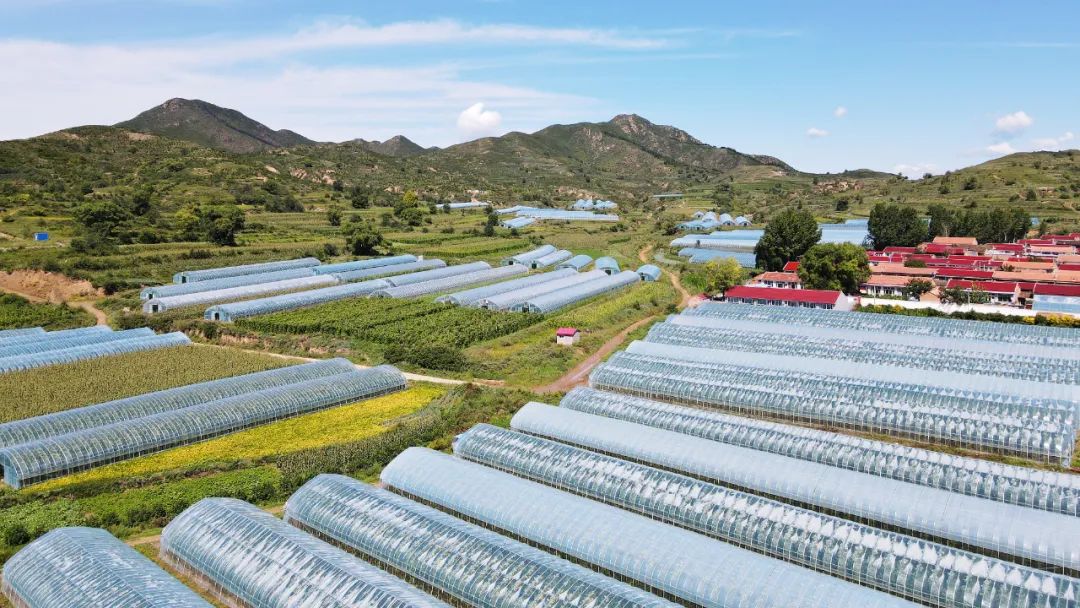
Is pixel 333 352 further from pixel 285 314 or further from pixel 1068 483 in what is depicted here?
pixel 1068 483

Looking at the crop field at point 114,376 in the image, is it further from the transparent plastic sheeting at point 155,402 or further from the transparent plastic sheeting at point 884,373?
the transparent plastic sheeting at point 884,373

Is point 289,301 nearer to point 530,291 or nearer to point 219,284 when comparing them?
point 219,284

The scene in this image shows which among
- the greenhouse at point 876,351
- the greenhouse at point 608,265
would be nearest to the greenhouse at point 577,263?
the greenhouse at point 608,265

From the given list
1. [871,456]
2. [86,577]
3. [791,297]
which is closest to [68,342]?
[86,577]

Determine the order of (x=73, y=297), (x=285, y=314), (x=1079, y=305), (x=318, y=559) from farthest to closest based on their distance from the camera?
(x=73, y=297)
(x=285, y=314)
(x=1079, y=305)
(x=318, y=559)

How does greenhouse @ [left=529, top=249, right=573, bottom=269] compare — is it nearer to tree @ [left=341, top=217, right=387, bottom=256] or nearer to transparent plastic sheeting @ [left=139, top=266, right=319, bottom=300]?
tree @ [left=341, top=217, right=387, bottom=256]

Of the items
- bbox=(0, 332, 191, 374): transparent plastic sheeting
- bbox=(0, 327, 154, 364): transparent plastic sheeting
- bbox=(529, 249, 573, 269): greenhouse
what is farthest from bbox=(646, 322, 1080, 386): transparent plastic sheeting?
bbox=(0, 327, 154, 364): transparent plastic sheeting

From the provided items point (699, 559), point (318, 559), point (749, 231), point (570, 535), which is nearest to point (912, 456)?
point (699, 559)
